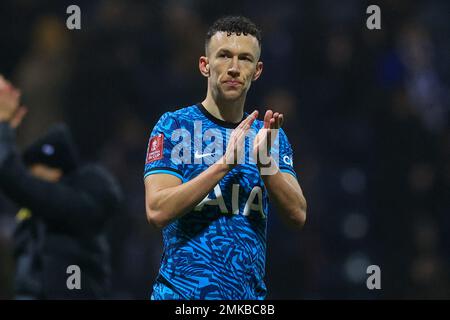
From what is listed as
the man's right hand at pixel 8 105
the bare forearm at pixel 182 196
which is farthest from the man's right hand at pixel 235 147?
the man's right hand at pixel 8 105

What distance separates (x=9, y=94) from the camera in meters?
4.91

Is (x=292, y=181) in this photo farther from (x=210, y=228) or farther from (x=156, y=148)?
(x=156, y=148)

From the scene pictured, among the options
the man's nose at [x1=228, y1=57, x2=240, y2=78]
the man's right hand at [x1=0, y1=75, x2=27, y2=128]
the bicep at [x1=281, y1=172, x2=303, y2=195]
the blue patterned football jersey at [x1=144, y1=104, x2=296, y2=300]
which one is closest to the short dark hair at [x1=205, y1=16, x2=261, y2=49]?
the man's nose at [x1=228, y1=57, x2=240, y2=78]

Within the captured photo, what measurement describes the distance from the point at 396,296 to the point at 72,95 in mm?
3088

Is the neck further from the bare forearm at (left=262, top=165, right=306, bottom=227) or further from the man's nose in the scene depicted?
the bare forearm at (left=262, top=165, right=306, bottom=227)

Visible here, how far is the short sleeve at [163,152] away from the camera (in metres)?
3.36

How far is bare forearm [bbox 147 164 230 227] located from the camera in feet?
10.3

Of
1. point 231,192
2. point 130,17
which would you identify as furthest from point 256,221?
point 130,17

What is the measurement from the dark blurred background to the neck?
11.7 feet

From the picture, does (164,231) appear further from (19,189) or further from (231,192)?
(19,189)

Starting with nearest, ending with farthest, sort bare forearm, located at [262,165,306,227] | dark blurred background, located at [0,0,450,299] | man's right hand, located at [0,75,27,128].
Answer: bare forearm, located at [262,165,306,227] < man's right hand, located at [0,75,27,128] < dark blurred background, located at [0,0,450,299]

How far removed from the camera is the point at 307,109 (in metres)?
7.89

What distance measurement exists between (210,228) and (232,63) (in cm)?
61

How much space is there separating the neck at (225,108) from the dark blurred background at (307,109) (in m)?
3.57
